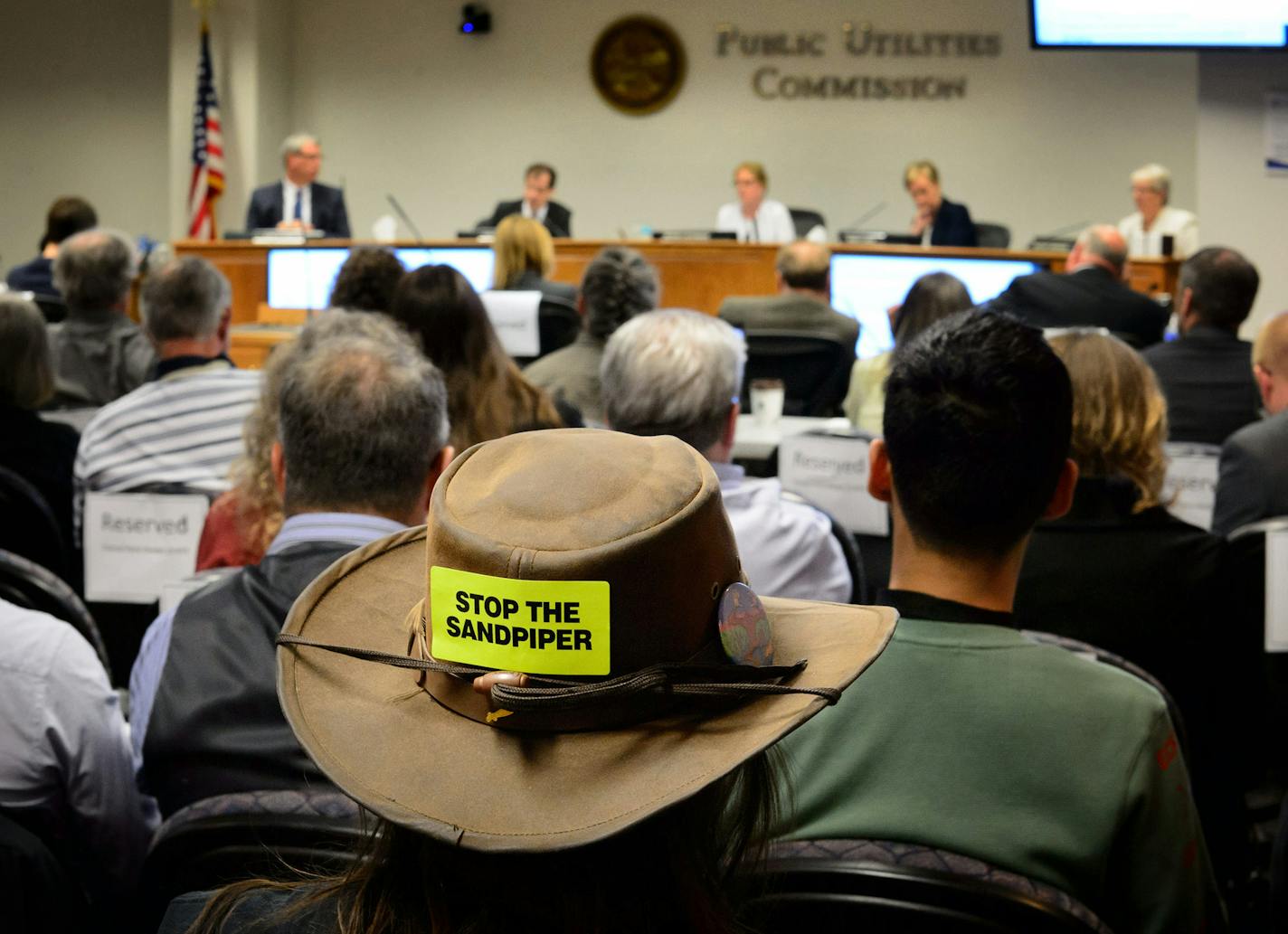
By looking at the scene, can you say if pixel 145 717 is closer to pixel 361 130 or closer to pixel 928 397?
pixel 928 397

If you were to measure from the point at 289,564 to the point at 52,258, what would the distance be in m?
6.45

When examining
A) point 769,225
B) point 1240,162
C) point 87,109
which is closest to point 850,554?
point 1240,162

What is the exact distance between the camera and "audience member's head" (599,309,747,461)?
2.44 meters

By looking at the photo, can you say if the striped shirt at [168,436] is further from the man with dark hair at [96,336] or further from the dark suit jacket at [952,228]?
the dark suit jacket at [952,228]

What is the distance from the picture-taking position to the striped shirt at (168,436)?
3.01m

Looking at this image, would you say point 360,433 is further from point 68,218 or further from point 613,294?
point 68,218

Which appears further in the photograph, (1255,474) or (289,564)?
(1255,474)

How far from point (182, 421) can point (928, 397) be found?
1.97m

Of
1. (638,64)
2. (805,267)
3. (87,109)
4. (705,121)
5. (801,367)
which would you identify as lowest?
(801,367)

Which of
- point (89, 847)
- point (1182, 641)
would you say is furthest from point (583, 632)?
point (1182, 641)

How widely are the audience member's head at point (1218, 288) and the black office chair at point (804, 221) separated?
559 cm

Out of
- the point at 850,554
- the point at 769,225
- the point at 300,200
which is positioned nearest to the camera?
the point at 850,554

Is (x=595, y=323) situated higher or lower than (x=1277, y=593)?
higher

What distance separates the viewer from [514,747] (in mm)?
848
